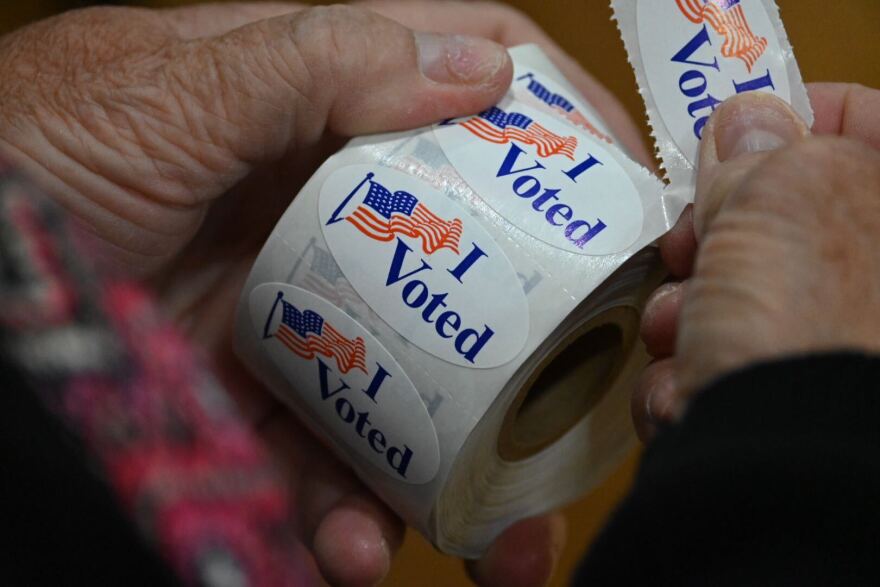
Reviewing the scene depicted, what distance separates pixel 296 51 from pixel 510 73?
0.16m

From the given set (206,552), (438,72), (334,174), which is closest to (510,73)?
(438,72)

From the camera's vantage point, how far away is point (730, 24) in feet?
2.11

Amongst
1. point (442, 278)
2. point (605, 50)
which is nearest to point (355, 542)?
point (442, 278)

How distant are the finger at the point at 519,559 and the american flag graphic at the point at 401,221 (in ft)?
1.15

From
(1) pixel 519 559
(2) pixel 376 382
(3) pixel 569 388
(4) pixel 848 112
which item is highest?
(4) pixel 848 112

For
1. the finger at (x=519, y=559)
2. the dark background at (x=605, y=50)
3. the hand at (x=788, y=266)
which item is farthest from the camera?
the dark background at (x=605, y=50)

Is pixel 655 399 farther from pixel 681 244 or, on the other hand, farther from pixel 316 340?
pixel 316 340

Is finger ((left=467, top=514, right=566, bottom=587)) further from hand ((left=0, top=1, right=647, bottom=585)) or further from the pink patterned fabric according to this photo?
the pink patterned fabric

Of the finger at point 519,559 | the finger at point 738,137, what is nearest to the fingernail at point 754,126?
the finger at point 738,137

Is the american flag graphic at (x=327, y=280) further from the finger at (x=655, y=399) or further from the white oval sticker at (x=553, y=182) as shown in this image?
the finger at (x=655, y=399)

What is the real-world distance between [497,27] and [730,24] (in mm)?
385

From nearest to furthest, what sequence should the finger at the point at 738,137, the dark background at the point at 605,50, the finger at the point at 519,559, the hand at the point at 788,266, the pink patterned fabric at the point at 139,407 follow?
1. the pink patterned fabric at the point at 139,407
2. the hand at the point at 788,266
3. the finger at the point at 738,137
4. the finger at the point at 519,559
5. the dark background at the point at 605,50

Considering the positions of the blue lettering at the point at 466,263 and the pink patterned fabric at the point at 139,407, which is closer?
the pink patterned fabric at the point at 139,407

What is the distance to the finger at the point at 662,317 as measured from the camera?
0.65 metres
